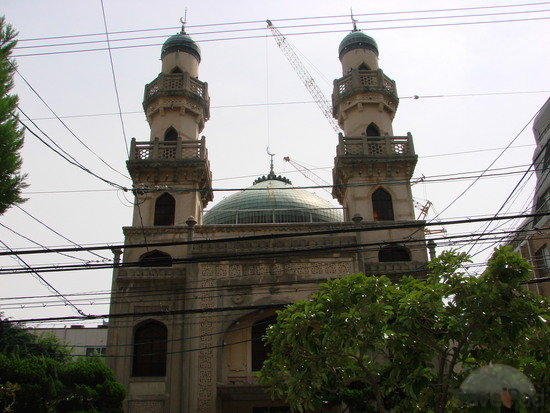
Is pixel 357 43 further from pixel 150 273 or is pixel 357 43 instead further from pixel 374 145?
pixel 150 273

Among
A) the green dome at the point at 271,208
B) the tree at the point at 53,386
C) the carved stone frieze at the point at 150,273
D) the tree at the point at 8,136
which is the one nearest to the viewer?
the tree at the point at 8,136

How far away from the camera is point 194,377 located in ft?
71.3

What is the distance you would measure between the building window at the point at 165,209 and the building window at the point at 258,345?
7.39m

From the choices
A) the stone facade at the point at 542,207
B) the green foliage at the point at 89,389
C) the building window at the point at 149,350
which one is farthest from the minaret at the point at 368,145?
the green foliage at the point at 89,389

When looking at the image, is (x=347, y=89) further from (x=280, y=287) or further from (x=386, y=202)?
(x=280, y=287)

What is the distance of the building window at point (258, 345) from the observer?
76.8 ft

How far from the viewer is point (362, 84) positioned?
105ft

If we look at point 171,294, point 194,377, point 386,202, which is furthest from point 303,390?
point 386,202

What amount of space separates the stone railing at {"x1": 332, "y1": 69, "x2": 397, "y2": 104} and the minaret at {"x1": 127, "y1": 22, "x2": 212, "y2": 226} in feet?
25.5

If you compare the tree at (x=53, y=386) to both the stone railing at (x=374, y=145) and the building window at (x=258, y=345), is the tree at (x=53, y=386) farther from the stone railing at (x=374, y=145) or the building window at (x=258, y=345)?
the stone railing at (x=374, y=145)

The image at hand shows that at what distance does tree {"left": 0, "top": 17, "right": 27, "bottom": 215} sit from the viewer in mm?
10938

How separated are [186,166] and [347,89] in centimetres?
1038

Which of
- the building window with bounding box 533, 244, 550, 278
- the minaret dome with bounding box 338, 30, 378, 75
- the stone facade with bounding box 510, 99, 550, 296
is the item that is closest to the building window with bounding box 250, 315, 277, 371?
the stone facade with bounding box 510, 99, 550, 296

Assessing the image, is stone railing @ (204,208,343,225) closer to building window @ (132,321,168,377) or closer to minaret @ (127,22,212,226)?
minaret @ (127,22,212,226)
